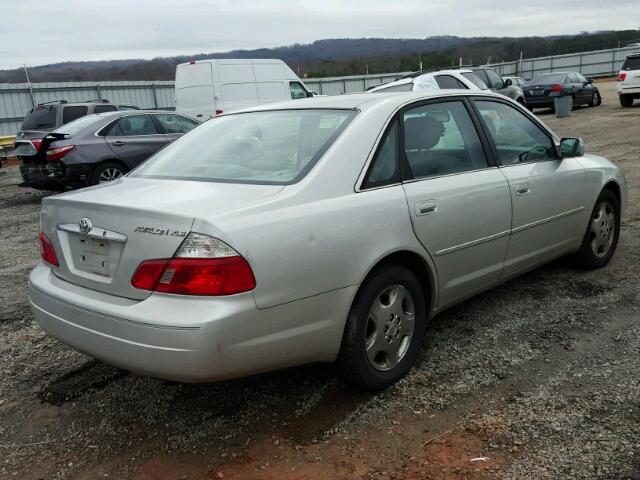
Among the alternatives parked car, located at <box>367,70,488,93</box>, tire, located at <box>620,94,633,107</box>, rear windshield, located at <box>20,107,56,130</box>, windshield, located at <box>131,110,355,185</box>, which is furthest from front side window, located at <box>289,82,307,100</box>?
windshield, located at <box>131,110,355,185</box>

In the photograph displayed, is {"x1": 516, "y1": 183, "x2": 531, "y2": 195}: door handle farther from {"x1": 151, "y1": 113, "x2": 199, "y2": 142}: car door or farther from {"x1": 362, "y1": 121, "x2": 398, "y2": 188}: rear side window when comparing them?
{"x1": 151, "y1": 113, "x2": 199, "y2": 142}: car door

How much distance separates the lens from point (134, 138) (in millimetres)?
10273

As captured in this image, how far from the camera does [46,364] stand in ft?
12.5

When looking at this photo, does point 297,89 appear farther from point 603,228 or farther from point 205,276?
point 205,276

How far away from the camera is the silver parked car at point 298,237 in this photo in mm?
2539

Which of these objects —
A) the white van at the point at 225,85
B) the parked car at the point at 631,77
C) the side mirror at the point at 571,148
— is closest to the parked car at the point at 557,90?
the parked car at the point at 631,77

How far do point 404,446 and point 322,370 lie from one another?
2.82ft

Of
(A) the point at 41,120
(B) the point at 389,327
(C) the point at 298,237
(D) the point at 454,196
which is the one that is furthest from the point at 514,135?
(A) the point at 41,120

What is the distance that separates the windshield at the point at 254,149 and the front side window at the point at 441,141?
416mm

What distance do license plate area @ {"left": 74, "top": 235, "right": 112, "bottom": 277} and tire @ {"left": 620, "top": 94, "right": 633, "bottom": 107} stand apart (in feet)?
72.8

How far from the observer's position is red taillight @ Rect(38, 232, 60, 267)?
315 cm

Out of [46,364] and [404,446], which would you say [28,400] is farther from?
[404,446]

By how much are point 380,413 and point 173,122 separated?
9.08 meters

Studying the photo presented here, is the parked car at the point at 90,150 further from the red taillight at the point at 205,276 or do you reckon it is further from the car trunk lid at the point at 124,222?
the red taillight at the point at 205,276
